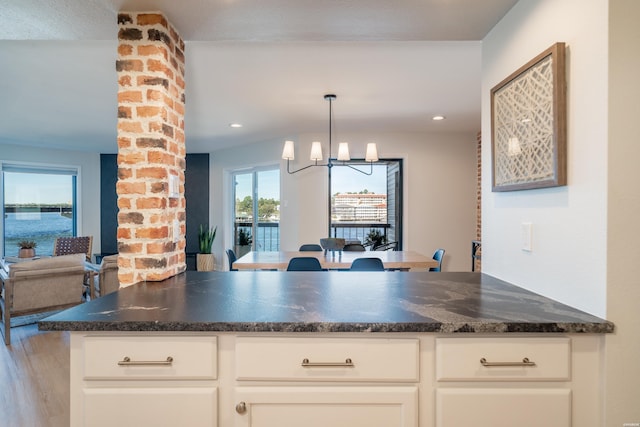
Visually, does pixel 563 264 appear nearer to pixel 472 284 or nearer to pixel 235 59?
pixel 472 284

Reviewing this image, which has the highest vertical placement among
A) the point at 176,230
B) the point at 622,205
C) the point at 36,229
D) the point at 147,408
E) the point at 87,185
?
the point at 87,185

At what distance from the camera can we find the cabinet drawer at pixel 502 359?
45.3 inches

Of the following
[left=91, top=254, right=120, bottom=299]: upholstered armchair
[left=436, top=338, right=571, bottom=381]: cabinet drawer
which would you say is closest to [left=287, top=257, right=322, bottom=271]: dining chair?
[left=436, top=338, right=571, bottom=381]: cabinet drawer

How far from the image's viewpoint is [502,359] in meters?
1.16

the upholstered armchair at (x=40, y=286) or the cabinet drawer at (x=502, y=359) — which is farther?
the upholstered armchair at (x=40, y=286)

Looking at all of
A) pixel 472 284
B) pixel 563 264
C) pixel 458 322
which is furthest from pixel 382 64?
pixel 458 322

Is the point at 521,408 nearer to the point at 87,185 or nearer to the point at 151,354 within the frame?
the point at 151,354

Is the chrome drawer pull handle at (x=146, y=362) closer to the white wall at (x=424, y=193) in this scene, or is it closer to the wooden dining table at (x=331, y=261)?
the wooden dining table at (x=331, y=261)

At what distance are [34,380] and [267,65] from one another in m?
2.98

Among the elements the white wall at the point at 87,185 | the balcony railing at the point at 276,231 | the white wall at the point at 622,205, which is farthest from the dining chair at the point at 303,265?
the white wall at the point at 87,185

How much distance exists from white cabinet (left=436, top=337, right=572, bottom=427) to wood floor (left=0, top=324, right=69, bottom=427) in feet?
7.47

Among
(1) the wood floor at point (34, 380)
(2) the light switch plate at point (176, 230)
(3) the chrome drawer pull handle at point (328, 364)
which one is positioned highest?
(2) the light switch plate at point (176, 230)

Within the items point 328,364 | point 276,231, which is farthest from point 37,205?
point 328,364

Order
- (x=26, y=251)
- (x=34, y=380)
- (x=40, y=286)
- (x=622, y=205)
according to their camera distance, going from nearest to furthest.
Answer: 1. (x=622, y=205)
2. (x=34, y=380)
3. (x=40, y=286)
4. (x=26, y=251)
